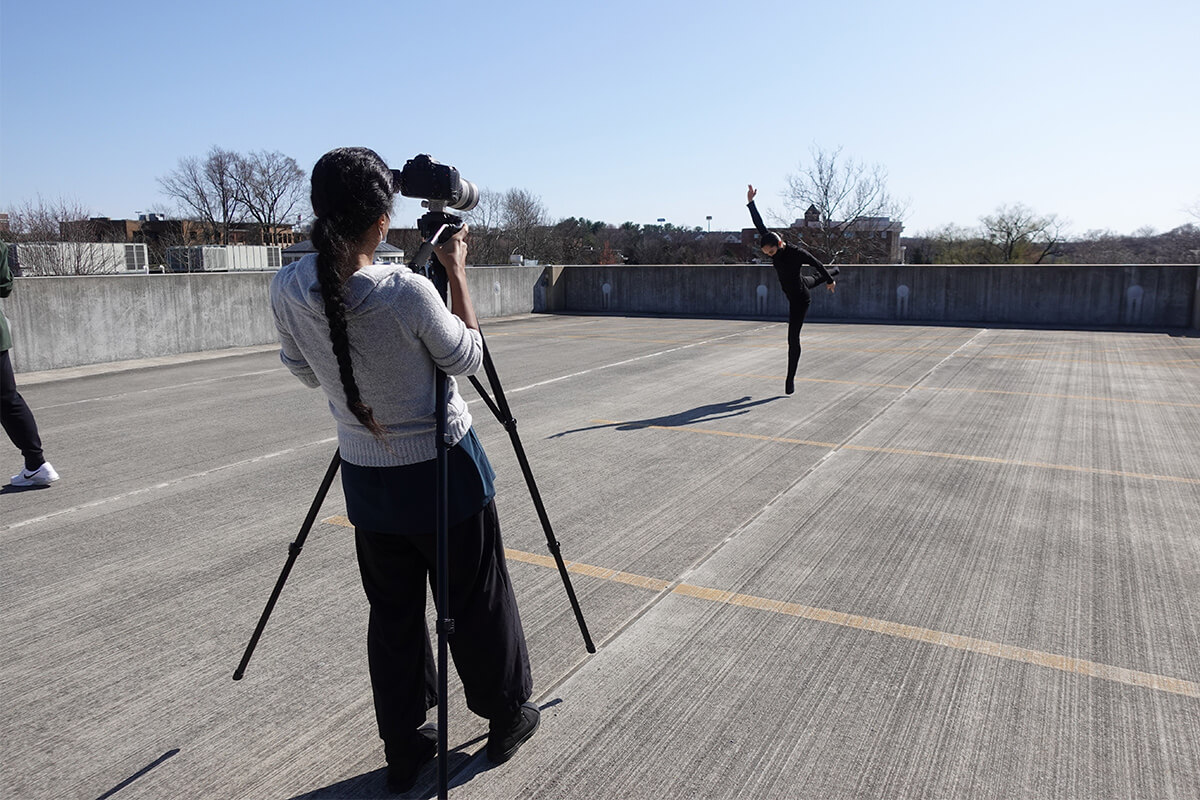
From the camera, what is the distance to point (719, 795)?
106 inches

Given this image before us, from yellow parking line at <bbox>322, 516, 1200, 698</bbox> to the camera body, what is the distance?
2.36 m

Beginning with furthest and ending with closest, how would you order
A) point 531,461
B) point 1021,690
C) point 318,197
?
point 531,461
point 1021,690
point 318,197

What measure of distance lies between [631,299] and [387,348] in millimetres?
22734

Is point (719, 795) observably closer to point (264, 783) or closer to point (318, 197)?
Answer: point (264, 783)

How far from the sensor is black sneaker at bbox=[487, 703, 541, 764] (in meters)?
2.88

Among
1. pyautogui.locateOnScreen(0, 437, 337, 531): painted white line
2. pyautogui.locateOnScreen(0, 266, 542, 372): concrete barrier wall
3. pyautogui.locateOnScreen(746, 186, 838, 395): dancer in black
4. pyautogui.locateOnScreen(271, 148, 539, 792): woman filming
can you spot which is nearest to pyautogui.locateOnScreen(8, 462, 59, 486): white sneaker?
pyautogui.locateOnScreen(0, 437, 337, 531): painted white line

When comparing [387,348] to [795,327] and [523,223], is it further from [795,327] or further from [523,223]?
[523,223]

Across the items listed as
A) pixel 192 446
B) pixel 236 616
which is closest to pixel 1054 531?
pixel 236 616

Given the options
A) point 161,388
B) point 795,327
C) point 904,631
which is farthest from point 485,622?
point 161,388

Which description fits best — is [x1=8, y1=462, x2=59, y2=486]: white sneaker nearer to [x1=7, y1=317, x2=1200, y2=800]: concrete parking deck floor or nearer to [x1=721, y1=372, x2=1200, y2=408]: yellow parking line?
[x1=7, y1=317, x2=1200, y2=800]: concrete parking deck floor

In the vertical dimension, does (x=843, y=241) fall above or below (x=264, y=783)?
above

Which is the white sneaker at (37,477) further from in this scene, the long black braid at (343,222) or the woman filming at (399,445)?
the long black braid at (343,222)

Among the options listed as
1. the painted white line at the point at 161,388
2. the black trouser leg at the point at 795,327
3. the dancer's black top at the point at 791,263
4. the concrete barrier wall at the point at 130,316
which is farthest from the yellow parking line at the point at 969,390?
the concrete barrier wall at the point at 130,316

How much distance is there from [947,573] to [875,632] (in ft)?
3.00
